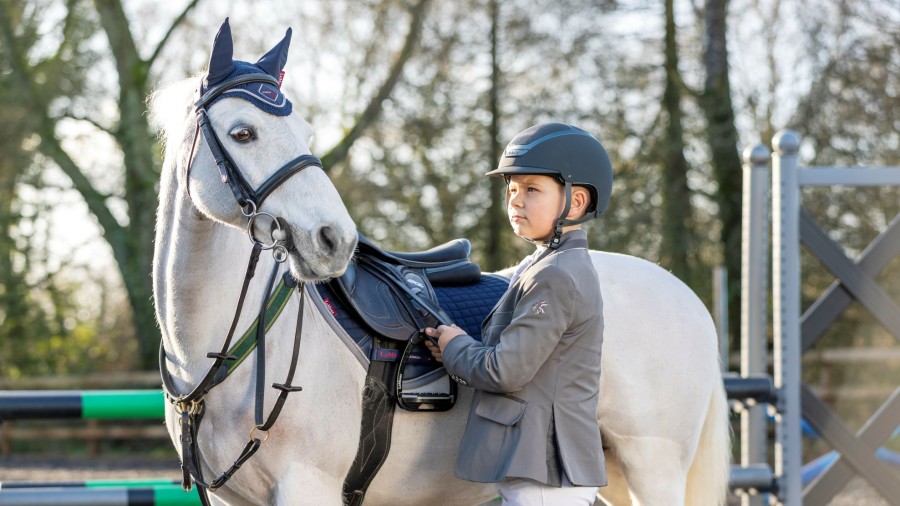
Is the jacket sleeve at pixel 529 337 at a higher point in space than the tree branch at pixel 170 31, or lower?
lower

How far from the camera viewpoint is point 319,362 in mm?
2883

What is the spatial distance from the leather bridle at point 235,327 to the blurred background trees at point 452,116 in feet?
32.8

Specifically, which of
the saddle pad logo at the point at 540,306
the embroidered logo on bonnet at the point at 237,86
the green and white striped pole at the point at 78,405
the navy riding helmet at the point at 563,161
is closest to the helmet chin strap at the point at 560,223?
the navy riding helmet at the point at 563,161

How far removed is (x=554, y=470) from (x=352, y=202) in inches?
465

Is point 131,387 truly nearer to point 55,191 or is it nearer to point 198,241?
point 55,191

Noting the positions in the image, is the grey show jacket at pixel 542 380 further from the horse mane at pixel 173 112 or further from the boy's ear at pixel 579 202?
the horse mane at pixel 173 112

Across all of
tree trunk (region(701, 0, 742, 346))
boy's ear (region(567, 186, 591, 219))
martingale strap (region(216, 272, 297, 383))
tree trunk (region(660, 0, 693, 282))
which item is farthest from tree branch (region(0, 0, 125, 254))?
boy's ear (region(567, 186, 591, 219))

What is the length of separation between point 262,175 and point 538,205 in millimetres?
846

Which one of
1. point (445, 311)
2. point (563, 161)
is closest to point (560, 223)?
point (563, 161)

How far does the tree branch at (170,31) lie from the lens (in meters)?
12.7

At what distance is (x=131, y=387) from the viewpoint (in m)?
12.8

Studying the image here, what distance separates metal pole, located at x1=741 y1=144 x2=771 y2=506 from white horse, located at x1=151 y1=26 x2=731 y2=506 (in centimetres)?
118

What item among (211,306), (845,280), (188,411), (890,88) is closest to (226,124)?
(211,306)

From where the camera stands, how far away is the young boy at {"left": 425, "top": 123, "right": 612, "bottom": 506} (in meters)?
2.67
